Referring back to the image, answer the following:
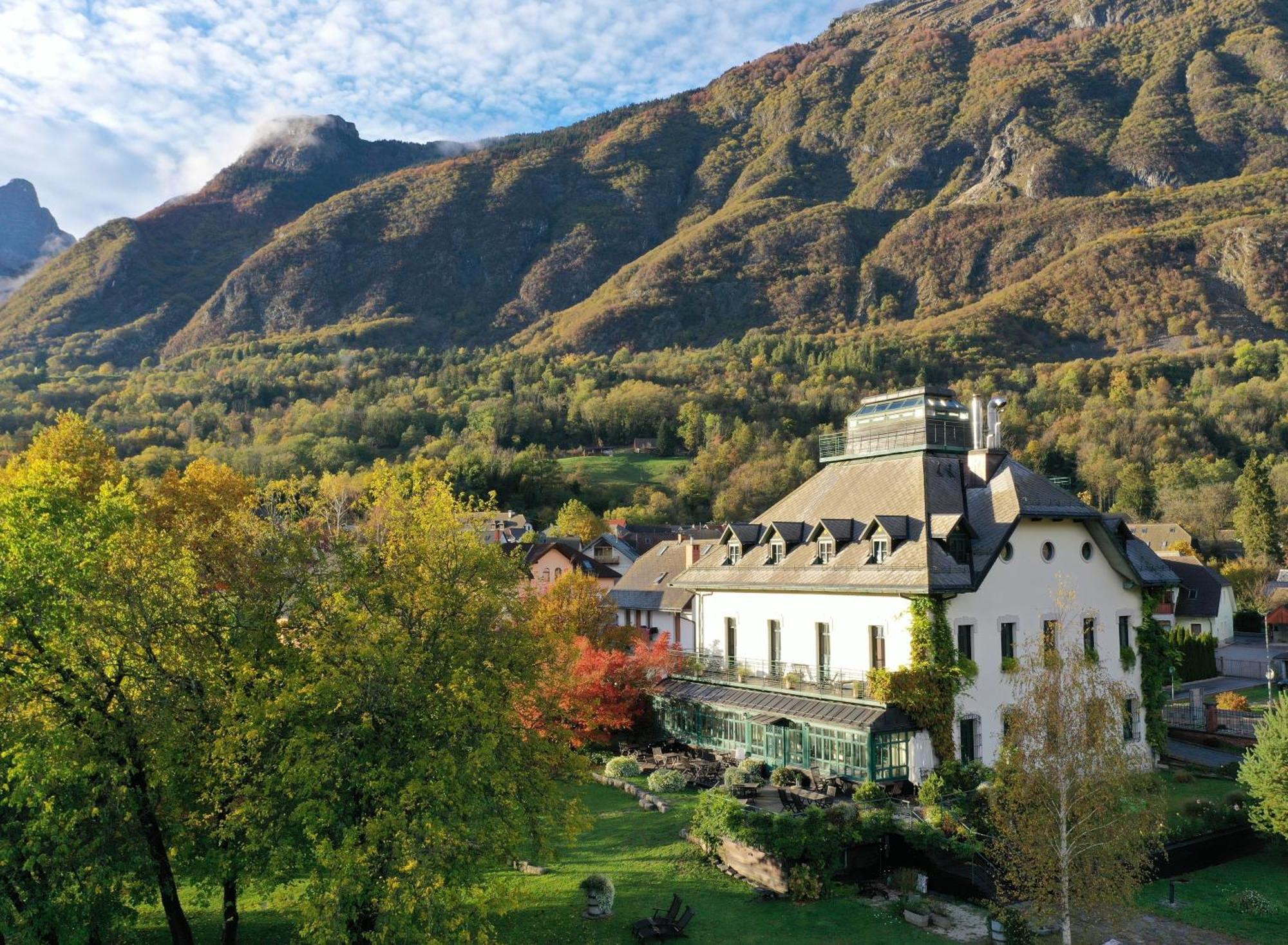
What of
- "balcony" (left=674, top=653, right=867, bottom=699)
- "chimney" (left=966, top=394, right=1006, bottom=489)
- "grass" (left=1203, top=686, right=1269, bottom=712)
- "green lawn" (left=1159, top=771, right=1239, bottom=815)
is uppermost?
"chimney" (left=966, top=394, right=1006, bottom=489)

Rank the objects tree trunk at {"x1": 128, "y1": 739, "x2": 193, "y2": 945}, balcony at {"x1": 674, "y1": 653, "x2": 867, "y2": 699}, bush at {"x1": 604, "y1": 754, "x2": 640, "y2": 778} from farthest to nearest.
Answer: bush at {"x1": 604, "y1": 754, "x2": 640, "y2": 778}
balcony at {"x1": 674, "y1": 653, "x2": 867, "y2": 699}
tree trunk at {"x1": 128, "y1": 739, "x2": 193, "y2": 945}

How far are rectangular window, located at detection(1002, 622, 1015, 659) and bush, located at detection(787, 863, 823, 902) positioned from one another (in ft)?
43.1

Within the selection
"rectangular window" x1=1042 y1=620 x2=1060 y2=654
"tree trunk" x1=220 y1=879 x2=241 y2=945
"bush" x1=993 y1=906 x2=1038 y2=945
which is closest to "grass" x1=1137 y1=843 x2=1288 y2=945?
"bush" x1=993 y1=906 x2=1038 y2=945

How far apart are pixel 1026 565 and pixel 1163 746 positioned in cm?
1104

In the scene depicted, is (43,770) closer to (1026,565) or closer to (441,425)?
(1026,565)

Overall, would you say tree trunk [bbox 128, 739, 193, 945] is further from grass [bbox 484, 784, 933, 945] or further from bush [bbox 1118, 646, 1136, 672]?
bush [bbox 1118, 646, 1136, 672]

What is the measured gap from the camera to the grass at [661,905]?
22219 mm

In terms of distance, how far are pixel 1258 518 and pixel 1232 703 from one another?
173 feet

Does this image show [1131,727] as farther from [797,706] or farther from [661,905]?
[661,905]

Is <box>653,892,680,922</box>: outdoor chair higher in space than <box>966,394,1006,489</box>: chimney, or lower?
lower

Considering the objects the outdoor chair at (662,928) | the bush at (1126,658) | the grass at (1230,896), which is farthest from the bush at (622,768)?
the bush at (1126,658)

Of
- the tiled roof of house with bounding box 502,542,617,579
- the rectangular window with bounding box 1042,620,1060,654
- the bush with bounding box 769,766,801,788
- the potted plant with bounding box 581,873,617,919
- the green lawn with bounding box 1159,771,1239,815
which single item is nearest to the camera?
the potted plant with bounding box 581,873,617,919

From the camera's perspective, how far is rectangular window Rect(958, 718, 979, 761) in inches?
1281

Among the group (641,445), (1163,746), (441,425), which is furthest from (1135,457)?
(441,425)
